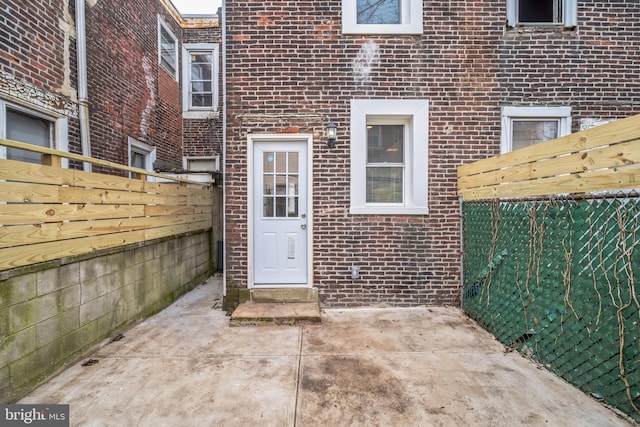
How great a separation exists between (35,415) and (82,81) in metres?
4.76

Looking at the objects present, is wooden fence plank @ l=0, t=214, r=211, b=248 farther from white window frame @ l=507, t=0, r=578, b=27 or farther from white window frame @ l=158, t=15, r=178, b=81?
white window frame @ l=507, t=0, r=578, b=27

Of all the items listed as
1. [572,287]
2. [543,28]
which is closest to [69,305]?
[572,287]

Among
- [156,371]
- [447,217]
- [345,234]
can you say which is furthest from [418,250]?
[156,371]

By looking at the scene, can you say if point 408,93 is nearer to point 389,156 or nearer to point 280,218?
point 389,156

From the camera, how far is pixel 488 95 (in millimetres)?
4449

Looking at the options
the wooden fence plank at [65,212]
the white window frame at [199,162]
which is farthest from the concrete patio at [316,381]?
the white window frame at [199,162]

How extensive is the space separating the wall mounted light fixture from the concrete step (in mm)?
2310

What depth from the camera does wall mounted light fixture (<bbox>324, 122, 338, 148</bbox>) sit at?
14.0ft

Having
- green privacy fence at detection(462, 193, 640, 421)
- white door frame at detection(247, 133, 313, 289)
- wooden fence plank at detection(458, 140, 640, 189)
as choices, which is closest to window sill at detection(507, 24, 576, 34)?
wooden fence plank at detection(458, 140, 640, 189)

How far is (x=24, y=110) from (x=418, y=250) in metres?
5.72

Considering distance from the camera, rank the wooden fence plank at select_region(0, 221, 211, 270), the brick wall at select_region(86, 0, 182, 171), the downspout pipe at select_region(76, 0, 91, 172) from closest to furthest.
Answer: the wooden fence plank at select_region(0, 221, 211, 270) < the downspout pipe at select_region(76, 0, 91, 172) < the brick wall at select_region(86, 0, 182, 171)

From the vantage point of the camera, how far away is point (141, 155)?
688 centimetres

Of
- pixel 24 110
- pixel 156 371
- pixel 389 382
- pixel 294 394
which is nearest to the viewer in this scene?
pixel 294 394

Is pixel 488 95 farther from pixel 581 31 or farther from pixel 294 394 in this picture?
pixel 294 394
